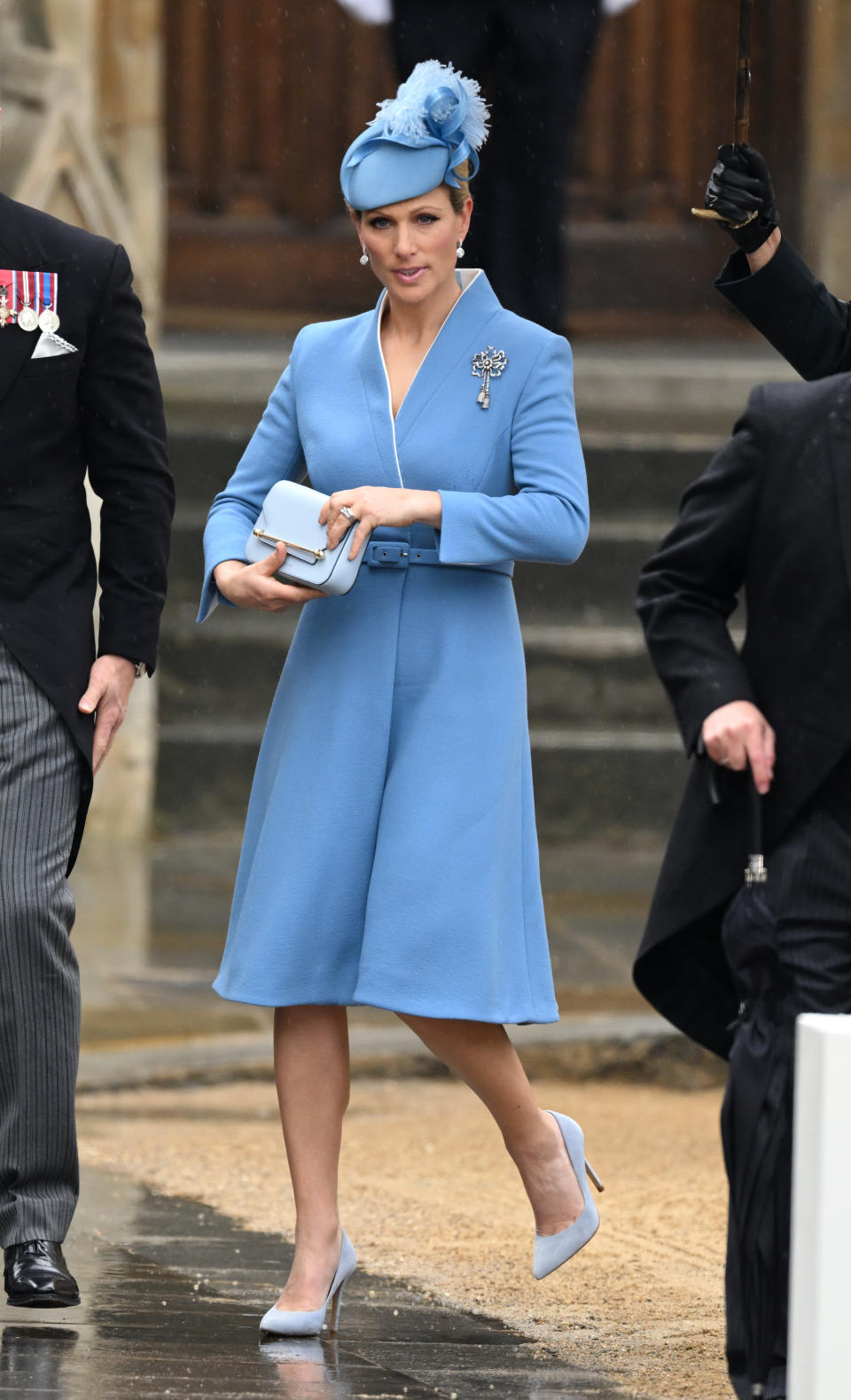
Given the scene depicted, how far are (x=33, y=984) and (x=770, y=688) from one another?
123cm

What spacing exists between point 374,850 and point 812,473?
933 millimetres

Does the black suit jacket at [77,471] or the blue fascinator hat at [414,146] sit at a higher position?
the blue fascinator hat at [414,146]

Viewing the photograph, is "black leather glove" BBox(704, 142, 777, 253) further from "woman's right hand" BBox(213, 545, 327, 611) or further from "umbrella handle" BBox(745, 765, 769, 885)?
"umbrella handle" BBox(745, 765, 769, 885)

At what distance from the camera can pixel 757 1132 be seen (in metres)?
3.06

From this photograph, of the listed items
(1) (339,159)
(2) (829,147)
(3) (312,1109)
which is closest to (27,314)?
(3) (312,1109)

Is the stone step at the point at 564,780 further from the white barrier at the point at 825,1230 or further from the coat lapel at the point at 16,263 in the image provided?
the white barrier at the point at 825,1230

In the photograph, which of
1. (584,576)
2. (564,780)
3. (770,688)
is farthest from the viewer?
(584,576)

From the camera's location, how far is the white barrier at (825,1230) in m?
2.72

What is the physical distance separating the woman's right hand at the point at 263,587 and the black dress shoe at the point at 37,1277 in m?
0.97

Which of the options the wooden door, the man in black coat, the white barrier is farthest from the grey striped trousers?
the wooden door

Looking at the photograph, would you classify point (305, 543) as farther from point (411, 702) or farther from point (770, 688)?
point (770, 688)

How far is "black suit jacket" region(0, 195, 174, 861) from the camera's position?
389 cm

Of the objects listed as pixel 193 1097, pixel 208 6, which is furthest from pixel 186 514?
pixel 193 1097

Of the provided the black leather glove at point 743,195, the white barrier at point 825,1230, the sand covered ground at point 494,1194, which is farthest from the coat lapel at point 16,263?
the white barrier at point 825,1230
